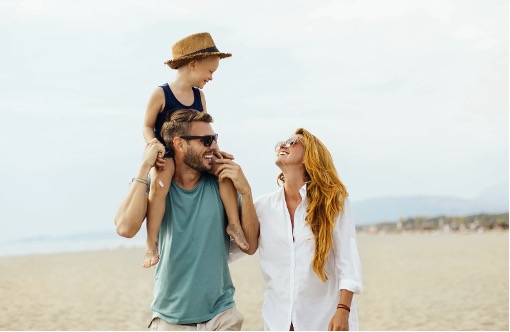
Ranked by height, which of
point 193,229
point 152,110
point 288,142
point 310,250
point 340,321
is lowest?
point 340,321

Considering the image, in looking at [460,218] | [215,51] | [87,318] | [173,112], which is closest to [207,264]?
[173,112]

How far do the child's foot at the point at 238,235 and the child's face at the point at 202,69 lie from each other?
41.6 inches

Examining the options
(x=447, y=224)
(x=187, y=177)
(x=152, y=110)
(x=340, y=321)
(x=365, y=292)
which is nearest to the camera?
(x=340, y=321)

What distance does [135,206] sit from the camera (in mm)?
3867

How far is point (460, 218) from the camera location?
42.3m

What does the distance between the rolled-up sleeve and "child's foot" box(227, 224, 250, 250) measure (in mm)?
473

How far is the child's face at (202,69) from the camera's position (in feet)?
14.9

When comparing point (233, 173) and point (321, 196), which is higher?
point (233, 173)

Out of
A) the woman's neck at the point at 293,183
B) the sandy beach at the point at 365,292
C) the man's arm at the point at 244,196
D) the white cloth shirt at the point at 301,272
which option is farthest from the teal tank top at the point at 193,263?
the sandy beach at the point at 365,292

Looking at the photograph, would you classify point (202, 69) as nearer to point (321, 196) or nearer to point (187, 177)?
point (187, 177)

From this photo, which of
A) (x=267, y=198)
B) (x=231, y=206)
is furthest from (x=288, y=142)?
(x=231, y=206)

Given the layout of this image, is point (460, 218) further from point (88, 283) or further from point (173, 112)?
point (173, 112)

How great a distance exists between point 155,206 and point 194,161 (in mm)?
314

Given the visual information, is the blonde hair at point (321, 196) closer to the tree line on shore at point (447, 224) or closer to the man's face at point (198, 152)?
the man's face at point (198, 152)
